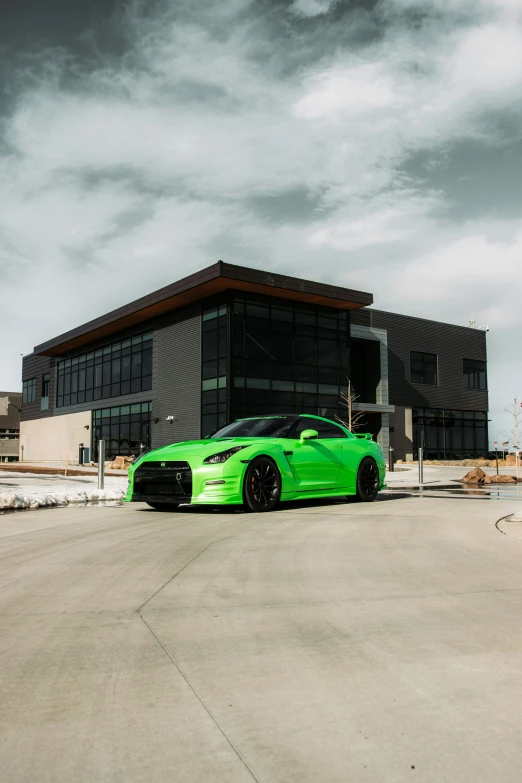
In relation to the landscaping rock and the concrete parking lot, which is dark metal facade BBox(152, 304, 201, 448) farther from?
the concrete parking lot

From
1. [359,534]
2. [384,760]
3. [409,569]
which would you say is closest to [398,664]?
[384,760]

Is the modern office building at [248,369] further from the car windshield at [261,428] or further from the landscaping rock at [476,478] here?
the car windshield at [261,428]

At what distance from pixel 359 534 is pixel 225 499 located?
9.25 ft

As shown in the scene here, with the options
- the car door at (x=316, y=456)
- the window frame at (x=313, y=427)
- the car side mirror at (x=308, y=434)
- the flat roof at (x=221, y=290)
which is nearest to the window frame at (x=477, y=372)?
the flat roof at (x=221, y=290)

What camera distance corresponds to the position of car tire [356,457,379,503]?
1295cm

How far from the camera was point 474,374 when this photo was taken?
174 ft

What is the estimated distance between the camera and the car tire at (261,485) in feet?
34.9

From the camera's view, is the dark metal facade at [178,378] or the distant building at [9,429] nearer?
the dark metal facade at [178,378]

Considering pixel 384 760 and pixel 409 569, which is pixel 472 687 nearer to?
pixel 384 760

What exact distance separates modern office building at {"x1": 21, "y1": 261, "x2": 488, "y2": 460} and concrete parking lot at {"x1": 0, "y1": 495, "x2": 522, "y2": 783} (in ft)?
68.3

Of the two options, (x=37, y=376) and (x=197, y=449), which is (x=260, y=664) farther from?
(x=37, y=376)

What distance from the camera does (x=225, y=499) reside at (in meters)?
10.4

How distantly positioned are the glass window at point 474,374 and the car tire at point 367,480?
1609 inches

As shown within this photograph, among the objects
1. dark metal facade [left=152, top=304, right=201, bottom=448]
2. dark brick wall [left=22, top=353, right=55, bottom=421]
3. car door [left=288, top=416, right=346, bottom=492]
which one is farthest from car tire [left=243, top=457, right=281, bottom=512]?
dark brick wall [left=22, top=353, right=55, bottom=421]
